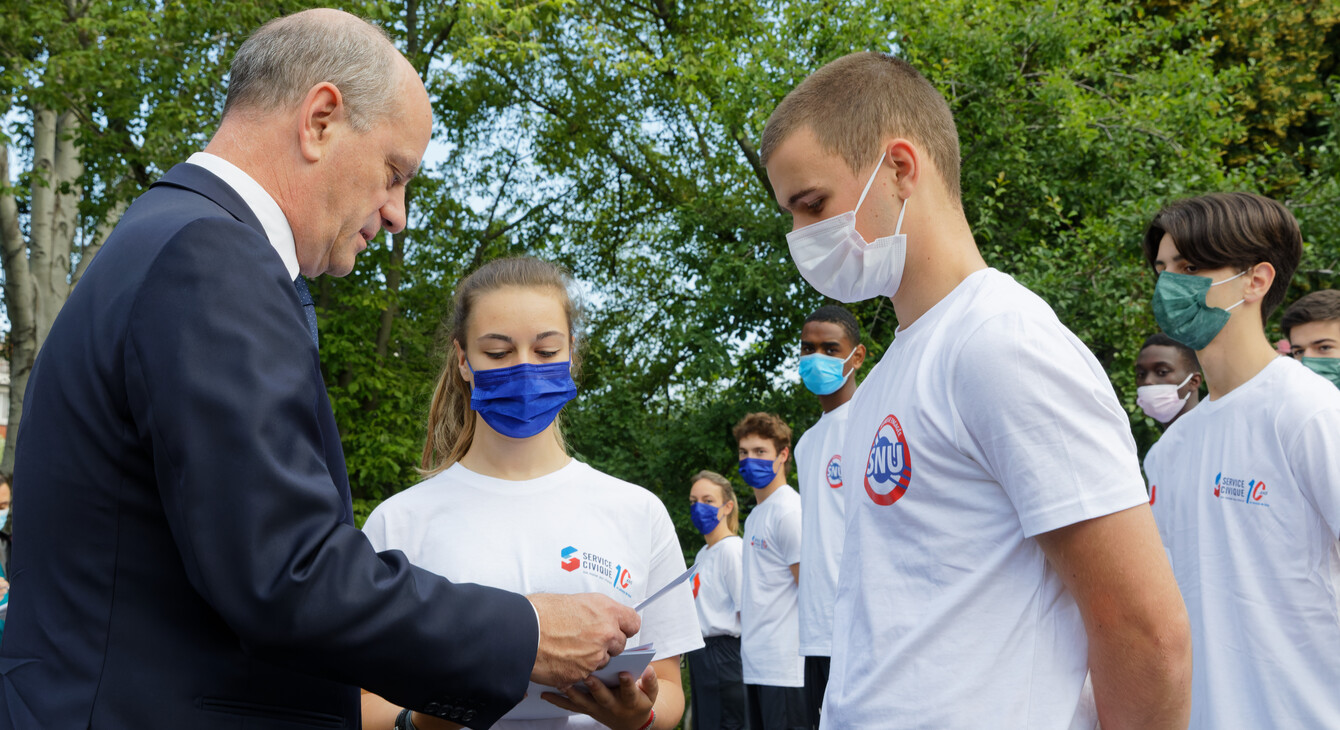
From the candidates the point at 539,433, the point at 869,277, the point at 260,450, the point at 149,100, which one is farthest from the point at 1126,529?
the point at 149,100

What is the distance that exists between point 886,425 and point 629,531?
48.6 inches

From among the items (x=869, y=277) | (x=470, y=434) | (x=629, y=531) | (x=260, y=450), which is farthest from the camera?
(x=470, y=434)

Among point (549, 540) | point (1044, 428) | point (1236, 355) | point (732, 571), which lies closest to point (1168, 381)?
point (1236, 355)

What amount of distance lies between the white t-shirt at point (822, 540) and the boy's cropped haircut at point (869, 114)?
331 centimetres

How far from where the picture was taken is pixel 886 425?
201 cm

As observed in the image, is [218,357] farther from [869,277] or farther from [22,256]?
[22,256]

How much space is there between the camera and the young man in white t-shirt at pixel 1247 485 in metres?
3.09

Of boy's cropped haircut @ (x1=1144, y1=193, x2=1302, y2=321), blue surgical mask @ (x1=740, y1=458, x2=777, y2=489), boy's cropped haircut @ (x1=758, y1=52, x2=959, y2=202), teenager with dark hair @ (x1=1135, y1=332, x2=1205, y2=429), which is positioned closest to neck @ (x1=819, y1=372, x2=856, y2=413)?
teenager with dark hair @ (x1=1135, y1=332, x2=1205, y2=429)

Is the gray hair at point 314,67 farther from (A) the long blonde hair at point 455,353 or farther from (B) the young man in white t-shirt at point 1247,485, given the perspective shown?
(B) the young man in white t-shirt at point 1247,485

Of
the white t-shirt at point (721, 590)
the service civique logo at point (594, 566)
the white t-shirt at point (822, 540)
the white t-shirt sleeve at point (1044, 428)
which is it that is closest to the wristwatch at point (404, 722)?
the service civique logo at point (594, 566)

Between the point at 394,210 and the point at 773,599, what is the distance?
5.81 m

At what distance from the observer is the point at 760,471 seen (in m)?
8.19

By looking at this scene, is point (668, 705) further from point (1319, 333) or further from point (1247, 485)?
point (1319, 333)

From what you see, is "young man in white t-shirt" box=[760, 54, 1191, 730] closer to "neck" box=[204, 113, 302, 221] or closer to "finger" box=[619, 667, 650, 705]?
"finger" box=[619, 667, 650, 705]
